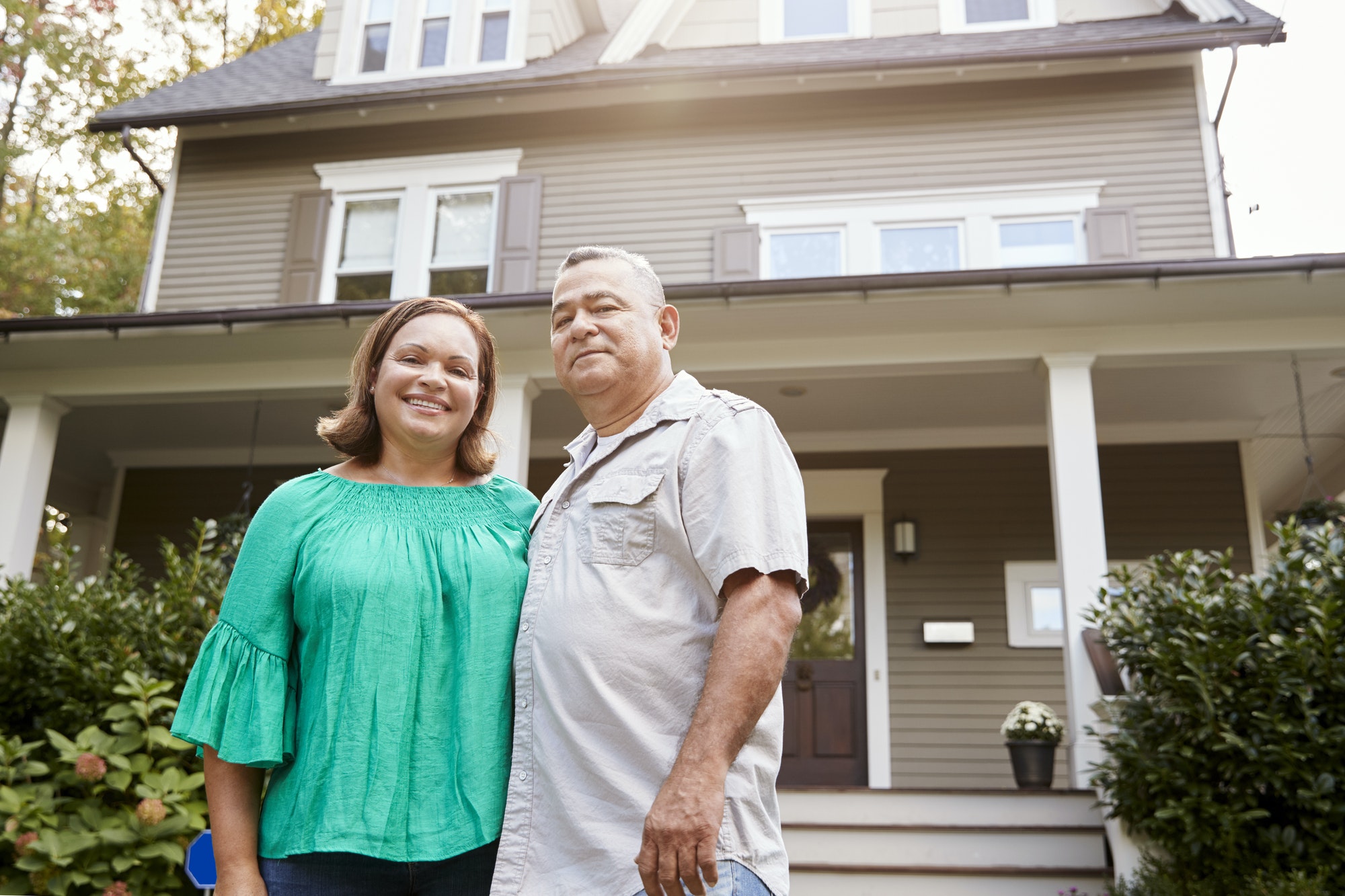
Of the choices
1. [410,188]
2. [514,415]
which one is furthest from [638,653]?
[410,188]

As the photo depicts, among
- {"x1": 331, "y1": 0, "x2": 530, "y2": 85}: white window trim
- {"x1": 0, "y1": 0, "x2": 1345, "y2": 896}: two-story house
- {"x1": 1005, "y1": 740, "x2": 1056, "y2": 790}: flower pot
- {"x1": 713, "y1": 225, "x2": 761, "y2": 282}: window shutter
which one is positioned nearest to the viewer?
{"x1": 0, "y1": 0, "x2": 1345, "y2": 896}: two-story house

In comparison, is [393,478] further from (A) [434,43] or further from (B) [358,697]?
(A) [434,43]

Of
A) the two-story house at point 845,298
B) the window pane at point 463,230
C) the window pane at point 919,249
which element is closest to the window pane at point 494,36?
the two-story house at point 845,298

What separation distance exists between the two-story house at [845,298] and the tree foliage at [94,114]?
7.33 meters

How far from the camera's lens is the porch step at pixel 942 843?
5.03m

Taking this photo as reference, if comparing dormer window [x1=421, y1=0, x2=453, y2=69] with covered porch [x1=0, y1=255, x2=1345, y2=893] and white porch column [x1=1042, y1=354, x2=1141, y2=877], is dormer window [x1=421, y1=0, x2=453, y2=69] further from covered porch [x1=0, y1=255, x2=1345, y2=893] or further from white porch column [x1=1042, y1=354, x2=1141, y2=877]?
white porch column [x1=1042, y1=354, x2=1141, y2=877]

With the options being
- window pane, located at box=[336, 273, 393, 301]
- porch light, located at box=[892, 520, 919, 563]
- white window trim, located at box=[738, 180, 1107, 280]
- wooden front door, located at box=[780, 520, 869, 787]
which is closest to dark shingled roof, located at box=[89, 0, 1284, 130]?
white window trim, located at box=[738, 180, 1107, 280]

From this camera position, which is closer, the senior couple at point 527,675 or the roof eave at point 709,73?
the senior couple at point 527,675

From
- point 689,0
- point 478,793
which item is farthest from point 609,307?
point 689,0

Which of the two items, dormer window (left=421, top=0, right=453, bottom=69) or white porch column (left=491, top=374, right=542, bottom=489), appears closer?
white porch column (left=491, top=374, right=542, bottom=489)

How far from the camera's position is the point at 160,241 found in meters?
9.41

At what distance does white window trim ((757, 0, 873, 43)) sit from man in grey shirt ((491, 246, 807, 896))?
8.28 m

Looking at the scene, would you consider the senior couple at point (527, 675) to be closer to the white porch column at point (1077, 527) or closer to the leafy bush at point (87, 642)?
the leafy bush at point (87, 642)

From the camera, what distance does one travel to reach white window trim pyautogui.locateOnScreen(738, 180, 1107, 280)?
321 inches
